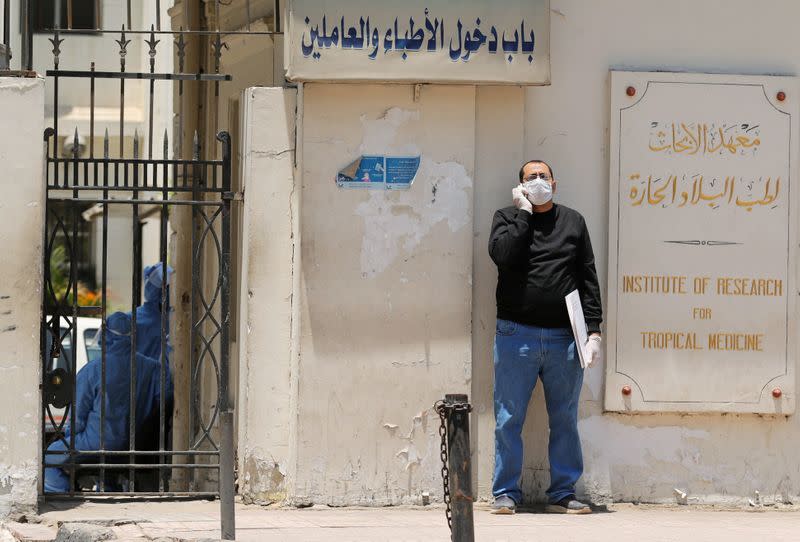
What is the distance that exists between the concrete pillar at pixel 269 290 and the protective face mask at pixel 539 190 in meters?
1.34

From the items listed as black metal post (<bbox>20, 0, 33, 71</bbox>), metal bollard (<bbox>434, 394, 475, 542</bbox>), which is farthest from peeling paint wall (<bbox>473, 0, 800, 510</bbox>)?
black metal post (<bbox>20, 0, 33, 71</bbox>)

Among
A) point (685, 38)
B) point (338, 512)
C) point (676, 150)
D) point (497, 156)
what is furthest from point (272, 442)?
point (685, 38)

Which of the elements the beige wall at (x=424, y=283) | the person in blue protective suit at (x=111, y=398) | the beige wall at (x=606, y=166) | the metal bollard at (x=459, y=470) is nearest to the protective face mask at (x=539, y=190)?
the beige wall at (x=424, y=283)

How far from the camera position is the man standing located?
297 inches

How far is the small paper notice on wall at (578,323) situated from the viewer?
295 inches

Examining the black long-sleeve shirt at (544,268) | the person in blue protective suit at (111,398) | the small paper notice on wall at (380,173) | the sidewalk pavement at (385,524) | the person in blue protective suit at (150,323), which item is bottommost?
the sidewalk pavement at (385,524)

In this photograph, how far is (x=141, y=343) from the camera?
1063cm

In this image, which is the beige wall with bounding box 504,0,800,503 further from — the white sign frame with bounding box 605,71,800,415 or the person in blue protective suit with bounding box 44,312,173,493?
the person in blue protective suit with bounding box 44,312,173,493

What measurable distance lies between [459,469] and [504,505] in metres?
2.17

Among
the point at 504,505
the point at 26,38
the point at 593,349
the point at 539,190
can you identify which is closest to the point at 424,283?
the point at 539,190

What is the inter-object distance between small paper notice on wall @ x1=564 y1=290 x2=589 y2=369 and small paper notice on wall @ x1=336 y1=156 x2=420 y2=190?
1.12 m

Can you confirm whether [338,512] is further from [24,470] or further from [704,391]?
[704,391]

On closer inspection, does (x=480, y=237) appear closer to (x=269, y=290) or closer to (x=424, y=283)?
(x=424, y=283)

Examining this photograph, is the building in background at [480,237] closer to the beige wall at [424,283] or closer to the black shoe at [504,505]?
the beige wall at [424,283]
